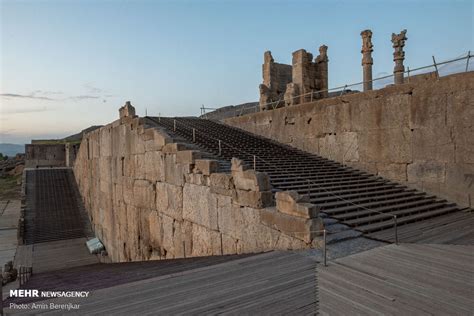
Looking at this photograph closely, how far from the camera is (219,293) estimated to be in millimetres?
3629

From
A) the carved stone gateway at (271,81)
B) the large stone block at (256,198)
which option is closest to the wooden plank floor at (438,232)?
the large stone block at (256,198)

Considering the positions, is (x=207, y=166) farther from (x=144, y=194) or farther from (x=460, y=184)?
(x=460, y=184)

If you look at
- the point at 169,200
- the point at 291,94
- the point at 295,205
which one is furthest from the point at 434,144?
the point at 291,94

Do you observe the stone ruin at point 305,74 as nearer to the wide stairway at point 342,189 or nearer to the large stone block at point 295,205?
the wide stairway at point 342,189

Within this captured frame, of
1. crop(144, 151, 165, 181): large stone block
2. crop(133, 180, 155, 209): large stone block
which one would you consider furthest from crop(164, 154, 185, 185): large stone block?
crop(133, 180, 155, 209): large stone block

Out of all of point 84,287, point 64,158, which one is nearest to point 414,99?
point 84,287

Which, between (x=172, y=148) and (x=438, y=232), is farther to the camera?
(x=172, y=148)

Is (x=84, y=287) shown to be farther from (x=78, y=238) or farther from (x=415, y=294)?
(x=78, y=238)

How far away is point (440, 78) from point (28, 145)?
35.1 m

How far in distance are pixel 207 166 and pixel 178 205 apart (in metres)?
2.04

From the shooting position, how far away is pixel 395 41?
1298 cm

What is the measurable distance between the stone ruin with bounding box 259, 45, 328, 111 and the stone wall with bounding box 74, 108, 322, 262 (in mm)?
6575

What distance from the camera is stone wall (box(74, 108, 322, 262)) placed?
5.86 meters

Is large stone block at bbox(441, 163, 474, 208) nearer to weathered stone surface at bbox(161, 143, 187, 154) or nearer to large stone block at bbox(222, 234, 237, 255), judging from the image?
large stone block at bbox(222, 234, 237, 255)
